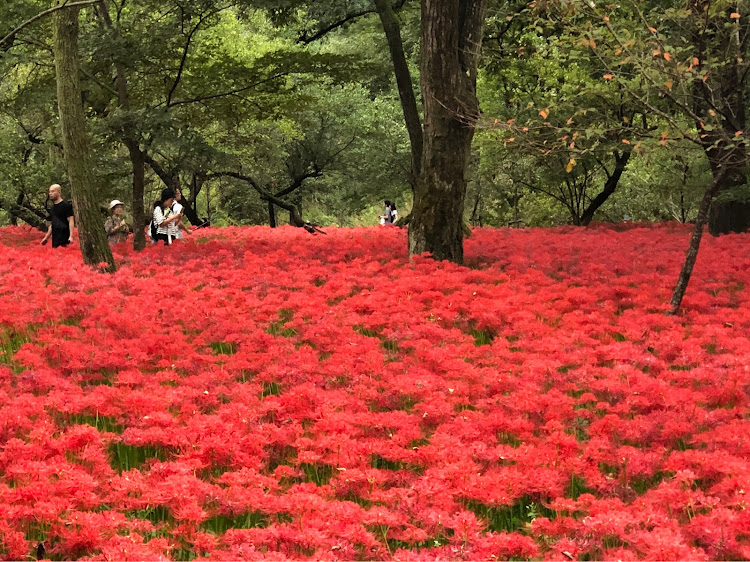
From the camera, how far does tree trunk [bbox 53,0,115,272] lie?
35.2ft

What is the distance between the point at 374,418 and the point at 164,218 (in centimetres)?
1088

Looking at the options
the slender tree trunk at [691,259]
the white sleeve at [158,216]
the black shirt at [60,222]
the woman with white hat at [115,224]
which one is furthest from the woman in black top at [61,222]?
the slender tree trunk at [691,259]

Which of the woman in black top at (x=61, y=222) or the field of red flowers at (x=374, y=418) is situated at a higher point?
the woman in black top at (x=61, y=222)

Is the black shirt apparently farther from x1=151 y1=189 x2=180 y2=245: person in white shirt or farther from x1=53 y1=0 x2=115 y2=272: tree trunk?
x1=53 y1=0 x2=115 y2=272: tree trunk

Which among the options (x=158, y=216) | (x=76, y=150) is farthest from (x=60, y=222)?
(x=76, y=150)

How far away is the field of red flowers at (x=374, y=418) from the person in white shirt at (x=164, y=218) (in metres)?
4.84

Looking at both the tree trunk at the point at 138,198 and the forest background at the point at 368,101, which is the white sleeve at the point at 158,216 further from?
the forest background at the point at 368,101

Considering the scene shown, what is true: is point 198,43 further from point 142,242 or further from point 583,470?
point 583,470

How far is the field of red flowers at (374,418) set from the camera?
11.9ft

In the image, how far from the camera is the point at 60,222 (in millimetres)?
13828

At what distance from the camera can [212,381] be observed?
592cm

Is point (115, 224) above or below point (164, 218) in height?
below

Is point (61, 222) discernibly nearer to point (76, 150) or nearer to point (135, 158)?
point (135, 158)

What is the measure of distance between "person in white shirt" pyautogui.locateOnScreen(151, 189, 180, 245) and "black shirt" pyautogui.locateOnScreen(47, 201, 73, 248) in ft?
5.59
